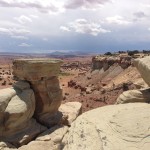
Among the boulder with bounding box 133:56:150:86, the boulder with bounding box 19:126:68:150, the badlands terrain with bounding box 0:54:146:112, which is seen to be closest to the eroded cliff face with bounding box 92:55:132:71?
the badlands terrain with bounding box 0:54:146:112

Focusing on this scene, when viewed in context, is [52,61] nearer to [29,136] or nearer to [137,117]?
[29,136]

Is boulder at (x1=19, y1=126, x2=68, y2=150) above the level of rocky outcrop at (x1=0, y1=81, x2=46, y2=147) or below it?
below

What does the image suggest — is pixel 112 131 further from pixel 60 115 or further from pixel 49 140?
pixel 60 115

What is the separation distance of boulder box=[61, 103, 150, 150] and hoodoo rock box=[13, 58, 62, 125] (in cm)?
977

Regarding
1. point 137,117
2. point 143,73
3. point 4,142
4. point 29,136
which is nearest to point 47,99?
point 29,136

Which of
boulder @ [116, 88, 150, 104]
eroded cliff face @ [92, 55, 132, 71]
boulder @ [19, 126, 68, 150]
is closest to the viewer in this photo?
boulder @ [116, 88, 150, 104]

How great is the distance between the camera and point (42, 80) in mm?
19734

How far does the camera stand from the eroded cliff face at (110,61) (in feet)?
143

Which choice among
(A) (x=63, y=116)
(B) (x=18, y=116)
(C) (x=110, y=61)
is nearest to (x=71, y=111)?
(A) (x=63, y=116)

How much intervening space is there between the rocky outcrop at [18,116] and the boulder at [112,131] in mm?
8235

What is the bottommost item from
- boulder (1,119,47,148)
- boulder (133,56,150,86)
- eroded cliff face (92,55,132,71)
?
boulder (1,119,47,148)

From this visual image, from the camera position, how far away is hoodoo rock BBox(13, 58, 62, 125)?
1916 centimetres

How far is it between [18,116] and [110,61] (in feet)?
103

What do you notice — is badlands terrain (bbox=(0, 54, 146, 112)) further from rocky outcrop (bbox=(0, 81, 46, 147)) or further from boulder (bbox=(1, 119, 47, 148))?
rocky outcrop (bbox=(0, 81, 46, 147))
